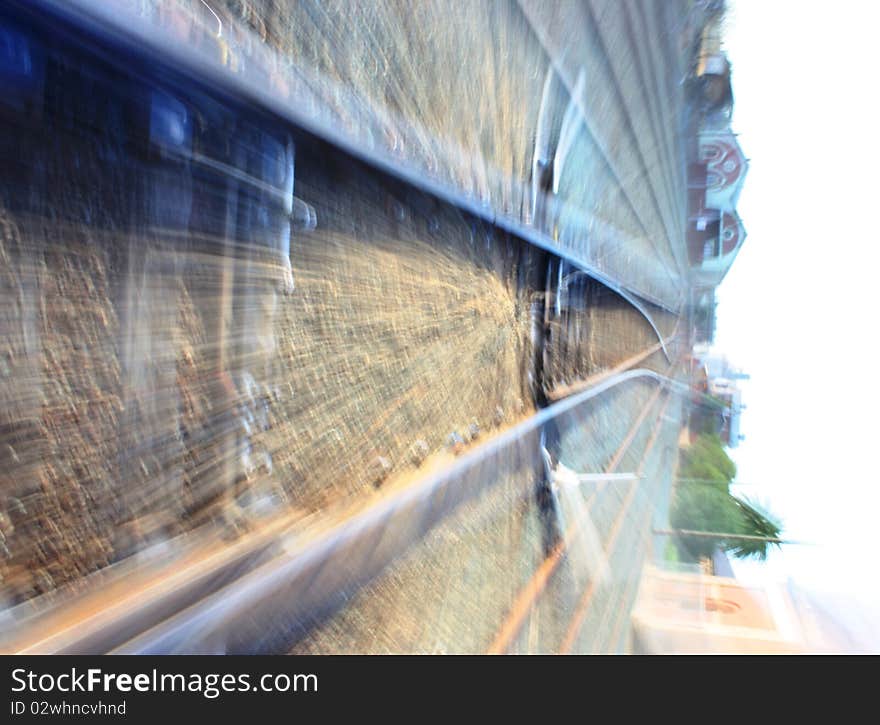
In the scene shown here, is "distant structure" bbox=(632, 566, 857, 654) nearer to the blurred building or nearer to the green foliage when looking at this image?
the green foliage

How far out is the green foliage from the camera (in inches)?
110

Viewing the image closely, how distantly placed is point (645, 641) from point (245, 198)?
1.69 meters

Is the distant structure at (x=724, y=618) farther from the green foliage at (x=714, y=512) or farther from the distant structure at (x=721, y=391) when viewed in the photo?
the distant structure at (x=721, y=391)

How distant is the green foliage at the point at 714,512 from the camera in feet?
9.14

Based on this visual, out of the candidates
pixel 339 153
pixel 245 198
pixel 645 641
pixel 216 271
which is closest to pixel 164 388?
pixel 216 271

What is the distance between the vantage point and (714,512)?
3121mm

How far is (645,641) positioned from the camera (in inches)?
75.8

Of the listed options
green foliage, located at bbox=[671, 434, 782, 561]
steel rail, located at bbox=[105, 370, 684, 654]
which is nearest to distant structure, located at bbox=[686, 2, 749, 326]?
green foliage, located at bbox=[671, 434, 782, 561]

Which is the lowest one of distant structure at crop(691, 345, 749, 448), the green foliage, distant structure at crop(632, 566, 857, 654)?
distant structure at crop(632, 566, 857, 654)

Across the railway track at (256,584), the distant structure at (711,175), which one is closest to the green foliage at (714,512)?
the railway track at (256,584)

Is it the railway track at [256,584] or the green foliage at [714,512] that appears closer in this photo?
the railway track at [256,584]
